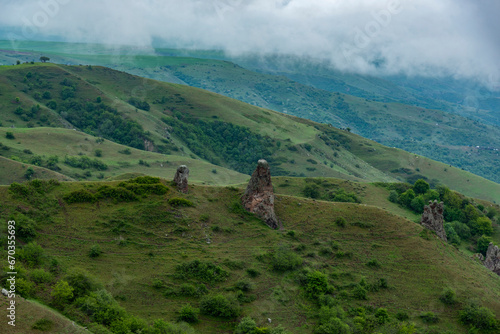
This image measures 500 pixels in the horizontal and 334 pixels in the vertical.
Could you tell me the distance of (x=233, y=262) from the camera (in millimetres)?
57500

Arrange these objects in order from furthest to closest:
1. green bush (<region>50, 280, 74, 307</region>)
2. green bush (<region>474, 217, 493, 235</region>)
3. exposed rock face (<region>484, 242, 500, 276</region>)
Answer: green bush (<region>474, 217, 493, 235</region>) < exposed rock face (<region>484, 242, 500, 276</region>) < green bush (<region>50, 280, 74, 307</region>)

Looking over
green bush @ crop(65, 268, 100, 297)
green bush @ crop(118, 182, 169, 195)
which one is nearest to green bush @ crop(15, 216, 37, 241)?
green bush @ crop(65, 268, 100, 297)

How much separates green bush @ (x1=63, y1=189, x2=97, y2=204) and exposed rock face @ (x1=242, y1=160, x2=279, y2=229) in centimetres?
2423

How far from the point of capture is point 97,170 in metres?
148

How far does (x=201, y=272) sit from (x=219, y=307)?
22.0 feet

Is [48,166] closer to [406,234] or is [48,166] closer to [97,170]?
[97,170]

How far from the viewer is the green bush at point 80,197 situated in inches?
2370

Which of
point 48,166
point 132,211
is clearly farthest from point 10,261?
point 48,166

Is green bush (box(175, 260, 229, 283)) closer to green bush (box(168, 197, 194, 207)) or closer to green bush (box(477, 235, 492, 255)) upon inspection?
green bush (box(168, 197, 194, 207))

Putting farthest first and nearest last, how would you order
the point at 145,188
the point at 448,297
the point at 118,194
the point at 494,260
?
the point at 494,260 → the point at 145,188 → the point at 118,194 → the point at 448,297

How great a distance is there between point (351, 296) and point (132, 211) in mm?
33577

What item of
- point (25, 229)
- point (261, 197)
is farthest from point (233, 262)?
point (25, 229)

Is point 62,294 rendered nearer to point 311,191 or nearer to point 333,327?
point 333,327

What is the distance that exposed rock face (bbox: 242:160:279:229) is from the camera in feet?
222
